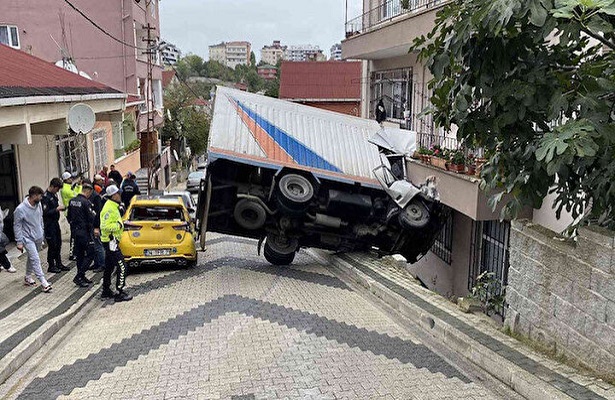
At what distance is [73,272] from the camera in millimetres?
10398

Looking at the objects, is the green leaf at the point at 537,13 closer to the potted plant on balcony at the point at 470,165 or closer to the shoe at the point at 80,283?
the potted plant on balcony at the point at 470,165

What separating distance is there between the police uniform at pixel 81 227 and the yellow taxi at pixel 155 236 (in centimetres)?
115

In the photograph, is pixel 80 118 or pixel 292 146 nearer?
pixel 292 146

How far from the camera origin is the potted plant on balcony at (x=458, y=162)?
8.51 meters

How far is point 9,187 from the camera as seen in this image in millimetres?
12227

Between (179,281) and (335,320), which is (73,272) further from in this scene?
(335,320)

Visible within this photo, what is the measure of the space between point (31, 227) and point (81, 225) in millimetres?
863

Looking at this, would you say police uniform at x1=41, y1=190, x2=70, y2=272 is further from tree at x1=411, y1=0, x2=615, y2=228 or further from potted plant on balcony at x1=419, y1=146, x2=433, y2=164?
tree at x1=411, y1=0, x2=615, y2=228

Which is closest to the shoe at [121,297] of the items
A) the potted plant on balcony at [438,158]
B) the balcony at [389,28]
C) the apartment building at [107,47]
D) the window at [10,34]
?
the potted plant on balcony at [438,158]

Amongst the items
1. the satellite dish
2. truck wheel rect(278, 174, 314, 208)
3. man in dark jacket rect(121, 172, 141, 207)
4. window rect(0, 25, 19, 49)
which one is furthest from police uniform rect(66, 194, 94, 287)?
window rect(0, 25, 19, 49)

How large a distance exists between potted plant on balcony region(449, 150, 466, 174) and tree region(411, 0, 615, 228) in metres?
2.99

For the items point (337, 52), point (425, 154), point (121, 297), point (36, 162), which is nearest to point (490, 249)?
point (425, 154)

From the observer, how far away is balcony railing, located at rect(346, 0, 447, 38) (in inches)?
481

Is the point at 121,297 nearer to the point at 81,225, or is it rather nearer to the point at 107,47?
the point at 81,225
